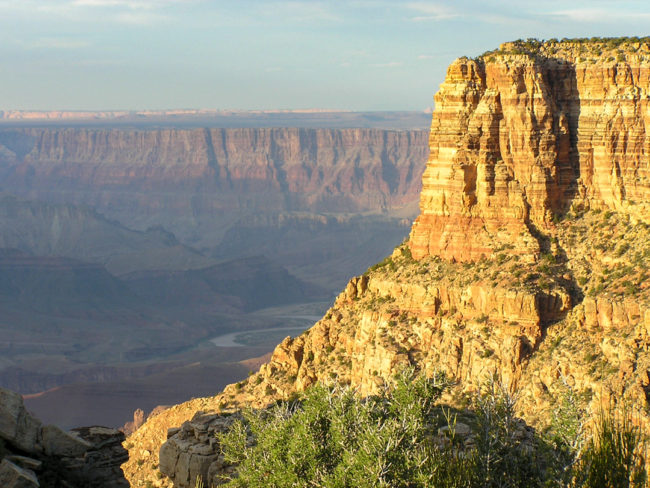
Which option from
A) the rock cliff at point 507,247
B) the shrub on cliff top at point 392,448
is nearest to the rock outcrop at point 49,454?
the shrub on cliff top at point 392,448

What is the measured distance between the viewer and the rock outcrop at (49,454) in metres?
39.5

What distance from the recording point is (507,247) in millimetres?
67062

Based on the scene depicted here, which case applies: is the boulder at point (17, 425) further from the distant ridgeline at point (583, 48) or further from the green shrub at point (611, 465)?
the distant ridgeline at point (583, 48)

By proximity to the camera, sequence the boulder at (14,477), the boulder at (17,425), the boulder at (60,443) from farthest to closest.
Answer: the boulder at (60,443)
the boulder at (17,425)
the boulder at (14,477)

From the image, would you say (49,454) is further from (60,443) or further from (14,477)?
(14,477)

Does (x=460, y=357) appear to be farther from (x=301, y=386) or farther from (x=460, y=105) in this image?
(x=460, y=105)

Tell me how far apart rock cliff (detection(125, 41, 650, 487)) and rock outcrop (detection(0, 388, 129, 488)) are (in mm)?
13559

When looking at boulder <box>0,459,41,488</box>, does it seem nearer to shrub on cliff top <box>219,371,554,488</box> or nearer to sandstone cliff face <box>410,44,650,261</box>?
shrub on cliff top <box>219,371,554,488</box>

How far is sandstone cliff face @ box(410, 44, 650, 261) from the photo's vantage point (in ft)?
217

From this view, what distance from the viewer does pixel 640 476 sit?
119 feet

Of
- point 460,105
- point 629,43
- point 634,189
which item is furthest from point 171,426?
point 629,43

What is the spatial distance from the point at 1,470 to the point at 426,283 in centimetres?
3432

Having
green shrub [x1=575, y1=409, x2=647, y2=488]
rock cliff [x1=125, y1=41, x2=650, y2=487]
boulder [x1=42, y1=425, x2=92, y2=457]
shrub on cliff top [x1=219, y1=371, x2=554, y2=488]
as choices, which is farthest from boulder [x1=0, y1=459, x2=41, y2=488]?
rock cliff [x1=125, y1=41, x2=650, y2=487]

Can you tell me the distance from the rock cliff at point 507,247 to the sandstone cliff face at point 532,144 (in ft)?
0.27
